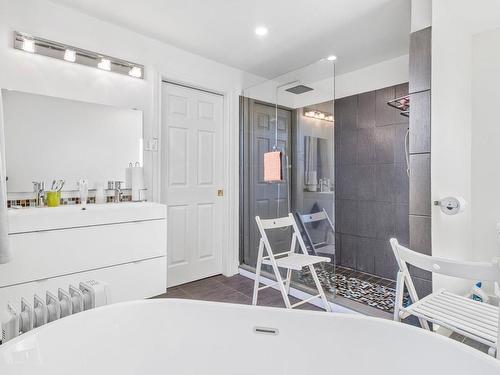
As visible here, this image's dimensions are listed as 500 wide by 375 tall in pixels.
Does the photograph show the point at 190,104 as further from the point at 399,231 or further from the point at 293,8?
the point at 399,231

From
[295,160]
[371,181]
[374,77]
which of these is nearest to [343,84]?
[374,77]

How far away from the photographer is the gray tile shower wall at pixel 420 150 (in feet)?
6.23

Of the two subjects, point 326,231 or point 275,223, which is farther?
point 326,231

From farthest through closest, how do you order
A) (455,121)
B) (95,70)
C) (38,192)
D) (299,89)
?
(299,89) < (95,70) < (38,192) < (455,121)

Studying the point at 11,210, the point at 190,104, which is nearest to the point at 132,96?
the point at 190,104

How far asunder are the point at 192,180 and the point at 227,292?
119 cm

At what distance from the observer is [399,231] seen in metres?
3.12

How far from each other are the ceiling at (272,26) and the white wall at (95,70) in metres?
0.10

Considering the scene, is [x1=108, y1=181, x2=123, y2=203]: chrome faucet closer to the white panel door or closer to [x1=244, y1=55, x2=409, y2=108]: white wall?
the white panel door

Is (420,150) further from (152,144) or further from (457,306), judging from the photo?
(152,144)

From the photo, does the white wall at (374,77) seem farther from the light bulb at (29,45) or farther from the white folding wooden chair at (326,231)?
the light bulb at (29,45)

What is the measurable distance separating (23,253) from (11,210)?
0.35 metres

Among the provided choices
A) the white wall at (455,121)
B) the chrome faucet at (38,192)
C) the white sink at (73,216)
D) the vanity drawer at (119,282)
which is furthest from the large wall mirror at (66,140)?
the white wall at (455,121)

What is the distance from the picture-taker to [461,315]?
139 centimetres
